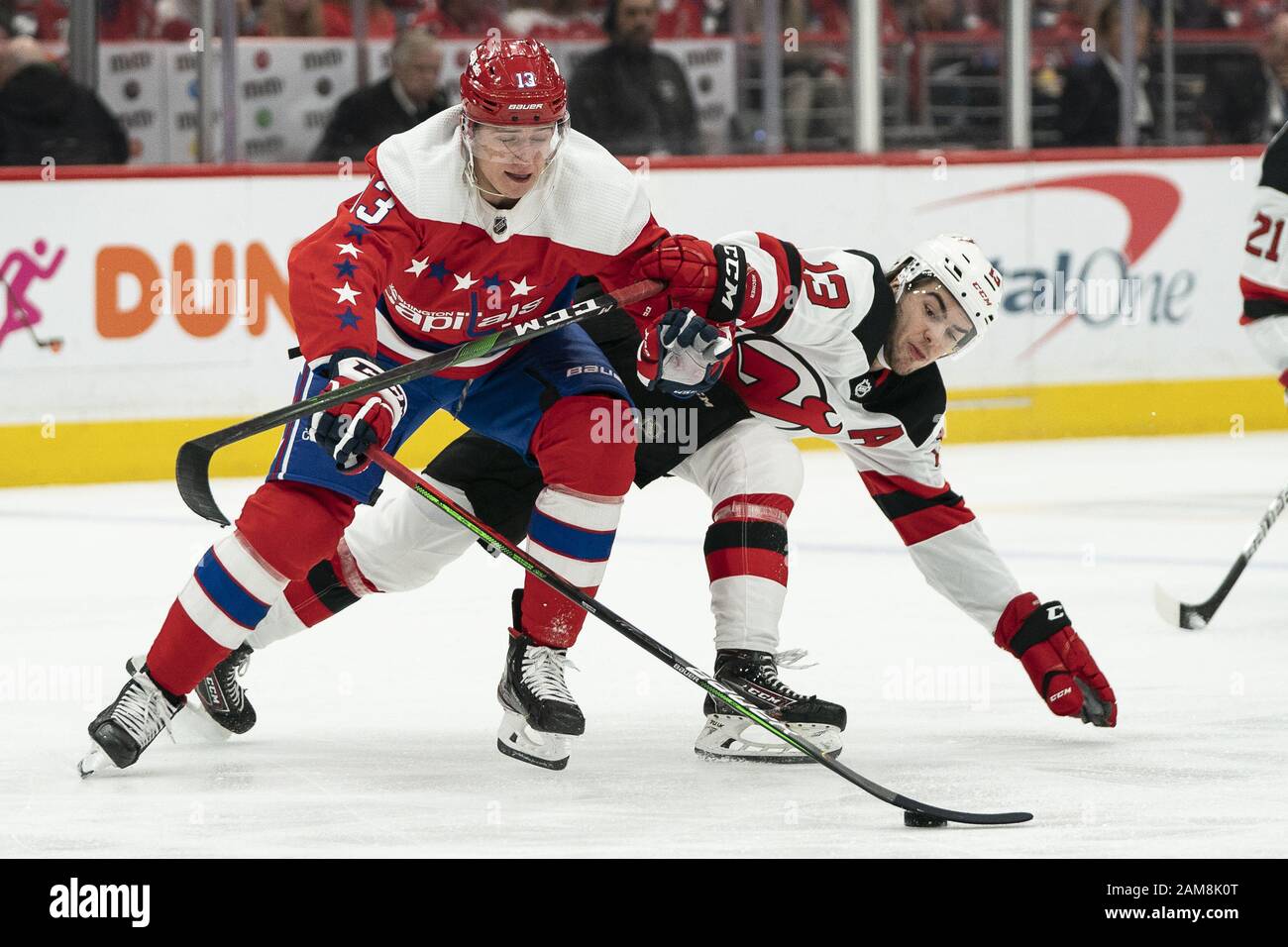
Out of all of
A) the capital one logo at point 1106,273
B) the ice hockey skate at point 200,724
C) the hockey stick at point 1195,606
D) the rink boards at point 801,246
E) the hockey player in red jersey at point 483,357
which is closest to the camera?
the hockey player in red jersey at point 483,357

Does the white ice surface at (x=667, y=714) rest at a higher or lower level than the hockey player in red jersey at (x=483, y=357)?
lower

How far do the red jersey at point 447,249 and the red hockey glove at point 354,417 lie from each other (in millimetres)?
32

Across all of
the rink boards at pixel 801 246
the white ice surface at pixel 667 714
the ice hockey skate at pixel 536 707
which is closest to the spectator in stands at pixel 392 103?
the rink boards at pixel 801 246

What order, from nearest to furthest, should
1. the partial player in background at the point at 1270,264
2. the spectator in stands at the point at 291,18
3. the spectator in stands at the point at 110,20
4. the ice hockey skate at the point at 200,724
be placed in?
the ice hockey skate at the point at 200,724 < the partial player in background at the point at 1270,264 < the spectator in stands at the point at 110,20 < the spectator in stands at the point at 291,18

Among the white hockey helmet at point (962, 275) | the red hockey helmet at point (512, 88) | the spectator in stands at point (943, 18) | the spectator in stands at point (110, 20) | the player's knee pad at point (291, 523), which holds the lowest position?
the player's knee pad at point (291, 523)

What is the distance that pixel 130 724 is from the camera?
3.06m

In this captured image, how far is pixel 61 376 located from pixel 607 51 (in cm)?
219

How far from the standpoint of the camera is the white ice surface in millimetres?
2814

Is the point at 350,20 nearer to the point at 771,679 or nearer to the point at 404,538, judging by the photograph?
the point at 404,538

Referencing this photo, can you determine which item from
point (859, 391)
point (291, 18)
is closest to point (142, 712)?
point (859, 391)

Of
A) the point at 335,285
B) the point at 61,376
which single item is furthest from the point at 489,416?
the point at 61,376

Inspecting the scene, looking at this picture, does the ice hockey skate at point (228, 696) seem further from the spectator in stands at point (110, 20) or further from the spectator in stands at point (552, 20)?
the spectator in stands at point (552, 20)

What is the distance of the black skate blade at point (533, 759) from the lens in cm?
317

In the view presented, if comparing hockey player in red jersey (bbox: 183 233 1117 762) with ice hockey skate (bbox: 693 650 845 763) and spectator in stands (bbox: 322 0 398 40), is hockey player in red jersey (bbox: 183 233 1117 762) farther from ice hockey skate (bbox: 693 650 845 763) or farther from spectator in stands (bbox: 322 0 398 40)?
spectator in stands (bbox: 322 0 398 40)
